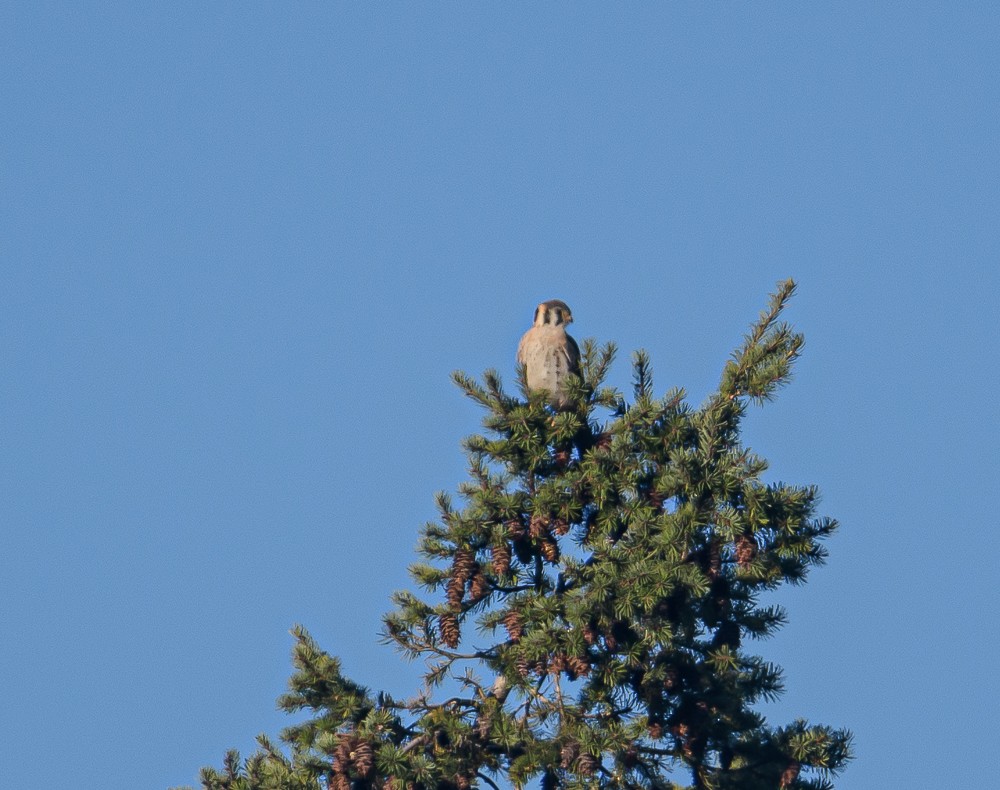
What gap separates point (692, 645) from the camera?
8.86 m

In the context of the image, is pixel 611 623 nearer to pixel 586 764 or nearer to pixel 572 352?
pixel 586 764

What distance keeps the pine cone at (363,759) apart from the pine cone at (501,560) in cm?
113

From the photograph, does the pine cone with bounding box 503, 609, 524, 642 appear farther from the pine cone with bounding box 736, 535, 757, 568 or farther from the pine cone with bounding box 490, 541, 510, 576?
the pine cone with bounding box 736, 535, 757, 568

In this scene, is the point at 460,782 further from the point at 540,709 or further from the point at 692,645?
the point at 692,645

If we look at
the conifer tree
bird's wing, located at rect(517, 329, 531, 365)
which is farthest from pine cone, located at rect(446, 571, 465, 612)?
bird's wing, located at rect(517, 329, 531, 365)

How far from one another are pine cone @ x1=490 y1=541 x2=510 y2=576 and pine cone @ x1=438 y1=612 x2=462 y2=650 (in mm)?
327

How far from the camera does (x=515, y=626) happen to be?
8742 mm

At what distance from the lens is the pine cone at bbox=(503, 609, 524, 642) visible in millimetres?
8734

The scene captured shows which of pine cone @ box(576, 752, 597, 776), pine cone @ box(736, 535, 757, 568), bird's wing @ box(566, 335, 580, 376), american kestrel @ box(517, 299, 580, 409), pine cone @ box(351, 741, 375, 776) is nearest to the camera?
pine cone @ box(576, 752, 597, 776)

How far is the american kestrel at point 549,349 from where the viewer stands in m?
11.0

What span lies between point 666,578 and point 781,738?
3.60 feet

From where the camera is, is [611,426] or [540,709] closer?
[540,709]

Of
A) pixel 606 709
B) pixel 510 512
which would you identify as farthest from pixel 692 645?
pixel 510 512

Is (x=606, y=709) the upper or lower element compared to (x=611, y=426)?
lower
